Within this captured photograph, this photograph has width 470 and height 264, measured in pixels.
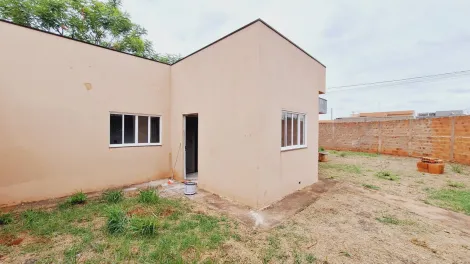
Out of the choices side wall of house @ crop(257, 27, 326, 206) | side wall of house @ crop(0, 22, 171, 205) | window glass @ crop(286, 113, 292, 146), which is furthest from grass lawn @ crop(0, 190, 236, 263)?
window glass @ crop(286, 113, 292, 146)

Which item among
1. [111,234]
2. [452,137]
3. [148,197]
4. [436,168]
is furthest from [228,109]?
[452,137]

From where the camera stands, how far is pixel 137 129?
6.01 meters

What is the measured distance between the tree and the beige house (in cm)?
626

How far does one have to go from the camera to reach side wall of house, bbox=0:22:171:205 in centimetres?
406

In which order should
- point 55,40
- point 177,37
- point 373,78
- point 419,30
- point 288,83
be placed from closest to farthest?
point 55,40 → point 288,83 → point 419,30 → point 177,37 → point 373,78

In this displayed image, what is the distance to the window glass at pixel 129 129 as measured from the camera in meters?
5.80

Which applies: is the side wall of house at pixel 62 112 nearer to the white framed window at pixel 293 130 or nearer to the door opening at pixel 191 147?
the door opening at pixel 191 147

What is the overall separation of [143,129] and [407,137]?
628 inches

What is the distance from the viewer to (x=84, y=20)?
36.0ft

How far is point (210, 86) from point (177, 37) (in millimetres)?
7690

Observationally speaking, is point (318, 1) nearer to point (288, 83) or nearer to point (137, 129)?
point (288, 83)

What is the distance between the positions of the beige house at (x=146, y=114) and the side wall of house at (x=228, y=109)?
1.1 inches

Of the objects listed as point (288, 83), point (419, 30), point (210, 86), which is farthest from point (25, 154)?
point (419, 30)

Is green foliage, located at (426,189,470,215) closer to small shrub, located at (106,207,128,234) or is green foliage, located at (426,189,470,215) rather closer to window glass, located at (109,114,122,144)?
small shrub, located at (106,207,128,234)
